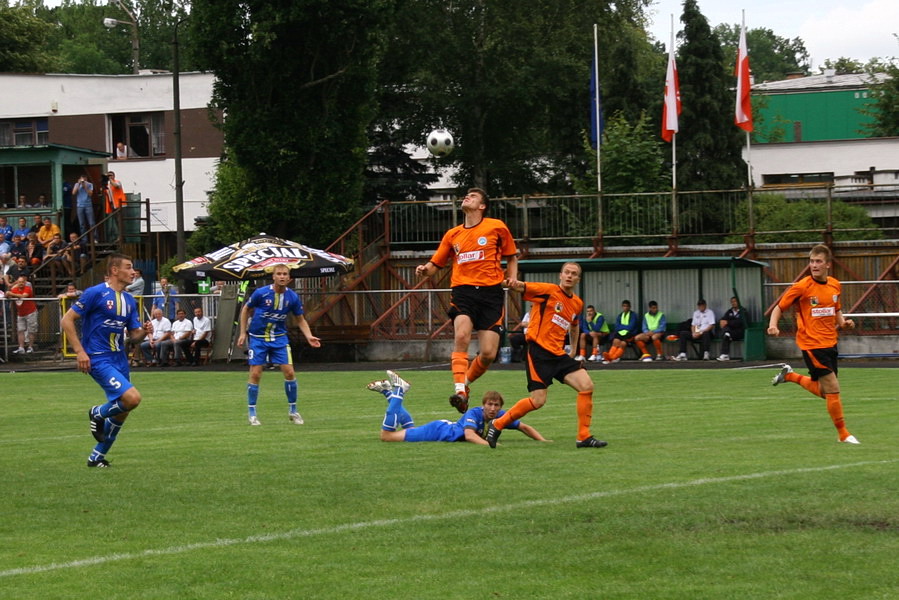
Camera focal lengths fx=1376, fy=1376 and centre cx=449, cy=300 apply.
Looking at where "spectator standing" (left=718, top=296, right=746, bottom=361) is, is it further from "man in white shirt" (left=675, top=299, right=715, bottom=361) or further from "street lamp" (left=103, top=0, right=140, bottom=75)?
"street lamp" (left=103, top=0, right=140, bottom=75)

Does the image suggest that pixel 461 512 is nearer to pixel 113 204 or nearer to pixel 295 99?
pixel 295 99

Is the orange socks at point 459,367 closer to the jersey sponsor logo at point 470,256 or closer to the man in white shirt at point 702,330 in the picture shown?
the jersey sponsor logo at point 470,256

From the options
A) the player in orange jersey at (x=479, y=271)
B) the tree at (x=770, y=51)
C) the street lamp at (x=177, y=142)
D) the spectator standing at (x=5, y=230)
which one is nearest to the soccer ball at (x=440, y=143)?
the street lamp at (x=177, y=142)

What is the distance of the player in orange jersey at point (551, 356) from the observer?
1341cm

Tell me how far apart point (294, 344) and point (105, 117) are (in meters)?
27.7

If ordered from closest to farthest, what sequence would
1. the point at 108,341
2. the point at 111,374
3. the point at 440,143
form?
the point at 111,374 < the point at 108,341 < the point at 440,143

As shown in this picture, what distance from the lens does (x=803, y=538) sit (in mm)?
8523

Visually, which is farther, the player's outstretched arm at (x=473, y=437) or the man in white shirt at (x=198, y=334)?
the man in white shirt at (x=198, y=334)

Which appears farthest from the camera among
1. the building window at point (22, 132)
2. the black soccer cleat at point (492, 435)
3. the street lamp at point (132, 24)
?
the building window at point (22, 132)

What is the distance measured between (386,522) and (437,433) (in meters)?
5.02

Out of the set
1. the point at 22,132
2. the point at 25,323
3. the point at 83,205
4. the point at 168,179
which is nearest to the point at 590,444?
the point at 25,323

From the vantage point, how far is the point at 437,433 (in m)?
14.4

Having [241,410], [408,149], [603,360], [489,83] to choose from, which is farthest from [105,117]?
[241,410]

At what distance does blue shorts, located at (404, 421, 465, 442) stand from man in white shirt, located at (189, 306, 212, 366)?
21.6 meters
